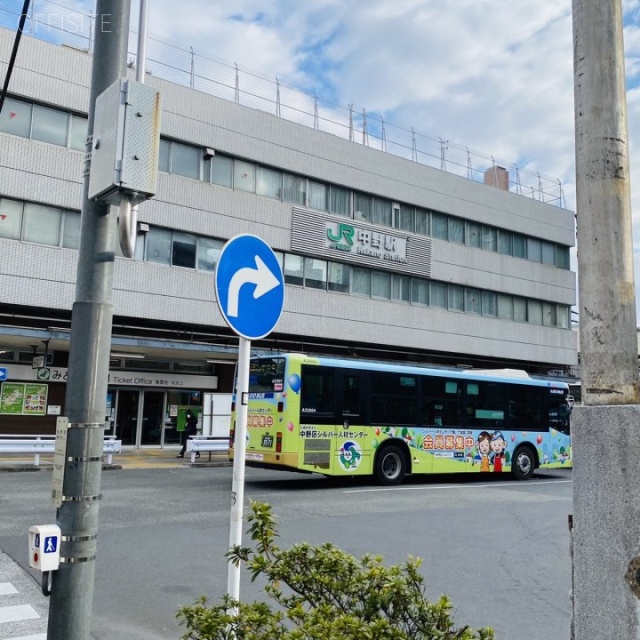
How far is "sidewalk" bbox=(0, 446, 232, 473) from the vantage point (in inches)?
733

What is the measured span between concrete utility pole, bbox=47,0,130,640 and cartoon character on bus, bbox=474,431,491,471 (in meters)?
15.3

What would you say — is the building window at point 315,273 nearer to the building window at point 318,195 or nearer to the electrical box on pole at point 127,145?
the building window at point 318,195

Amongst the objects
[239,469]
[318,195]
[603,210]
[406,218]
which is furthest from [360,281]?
[603,210]

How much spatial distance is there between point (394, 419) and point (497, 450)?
380 cm

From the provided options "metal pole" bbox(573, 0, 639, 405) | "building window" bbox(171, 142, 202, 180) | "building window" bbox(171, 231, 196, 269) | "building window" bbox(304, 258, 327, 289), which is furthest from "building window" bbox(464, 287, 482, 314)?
"metal pole" bbox(573, 0, 639, 405)

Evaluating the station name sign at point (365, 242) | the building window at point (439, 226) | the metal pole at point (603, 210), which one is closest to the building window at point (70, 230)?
the station name sign at point (365, 242)

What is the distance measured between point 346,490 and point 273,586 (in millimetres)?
11832

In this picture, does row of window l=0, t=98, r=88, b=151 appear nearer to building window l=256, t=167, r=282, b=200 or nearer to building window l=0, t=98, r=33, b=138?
building window l=0, t=98, r=33, b=138

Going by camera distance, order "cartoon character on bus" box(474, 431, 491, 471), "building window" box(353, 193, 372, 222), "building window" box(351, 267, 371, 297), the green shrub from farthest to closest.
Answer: "building window" box(353, 193, 372, 222), "building window" box(351, 267, 371, 297), "cartoon character on bus" box(474, 431, 491, 471), the green shrub

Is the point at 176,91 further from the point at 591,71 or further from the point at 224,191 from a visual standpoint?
the point at 591,71

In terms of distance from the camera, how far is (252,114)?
27.8m

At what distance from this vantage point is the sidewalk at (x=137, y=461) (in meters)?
18.6

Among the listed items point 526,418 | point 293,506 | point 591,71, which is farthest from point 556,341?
point 591,71

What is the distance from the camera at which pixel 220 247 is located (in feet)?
87.4
